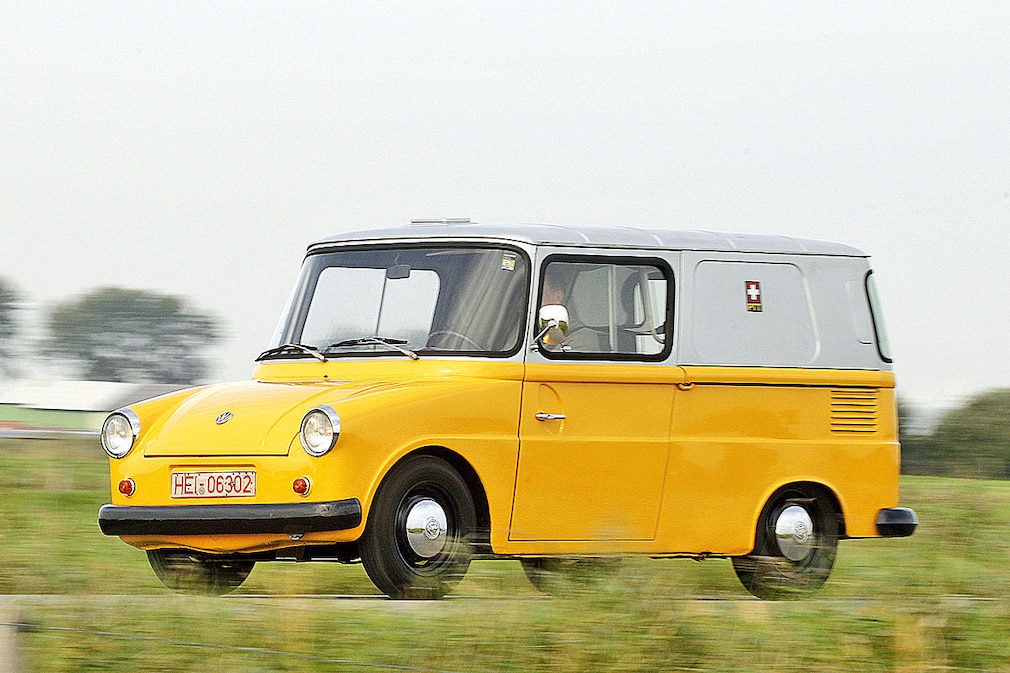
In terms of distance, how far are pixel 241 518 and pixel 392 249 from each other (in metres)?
2.21

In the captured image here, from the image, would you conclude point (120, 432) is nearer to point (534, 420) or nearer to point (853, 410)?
point (534, 420)

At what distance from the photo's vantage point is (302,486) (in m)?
8.73

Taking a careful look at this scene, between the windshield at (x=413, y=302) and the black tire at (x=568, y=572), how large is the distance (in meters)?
1.25

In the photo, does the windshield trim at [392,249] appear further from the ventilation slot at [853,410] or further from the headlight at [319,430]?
the ventilation slot at [853,410]

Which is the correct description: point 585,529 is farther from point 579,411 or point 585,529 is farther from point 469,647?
point 469,647

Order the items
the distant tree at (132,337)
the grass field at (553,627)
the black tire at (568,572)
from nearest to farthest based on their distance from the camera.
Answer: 1. the grass field at (553,627)
2. the black tire at (568,572)
3. the distant tree at (132,337)

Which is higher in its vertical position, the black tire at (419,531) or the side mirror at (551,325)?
the side mirror at (551,325)

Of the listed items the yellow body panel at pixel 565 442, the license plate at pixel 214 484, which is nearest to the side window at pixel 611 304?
the yellow body panel at pixel 565 442

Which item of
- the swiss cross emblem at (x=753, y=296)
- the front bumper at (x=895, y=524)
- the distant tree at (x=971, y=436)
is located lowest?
the front bumper at (x=895, y=524)

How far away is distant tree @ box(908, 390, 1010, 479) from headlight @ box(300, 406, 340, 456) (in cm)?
693

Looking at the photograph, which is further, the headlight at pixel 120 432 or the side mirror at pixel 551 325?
the side mirror at pixel 551 325

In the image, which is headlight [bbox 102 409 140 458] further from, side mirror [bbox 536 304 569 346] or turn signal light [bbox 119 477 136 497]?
side mirror [bbox 536 304 569 346]

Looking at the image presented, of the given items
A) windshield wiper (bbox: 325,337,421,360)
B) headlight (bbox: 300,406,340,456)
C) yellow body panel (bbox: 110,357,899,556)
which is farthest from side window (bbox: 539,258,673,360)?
headlight (bbox: 300,406,340,456)

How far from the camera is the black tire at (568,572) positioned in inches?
300
